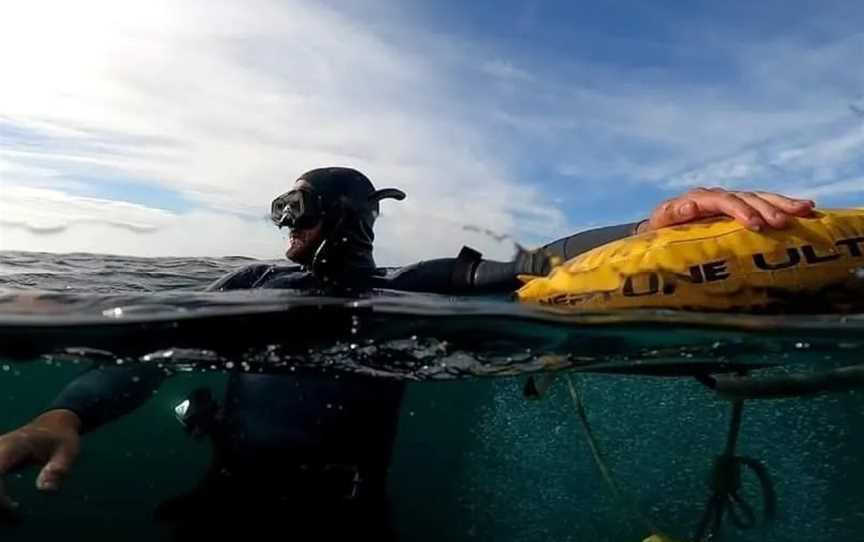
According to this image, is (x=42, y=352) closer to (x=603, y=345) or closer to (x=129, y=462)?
(x=129, y=462)

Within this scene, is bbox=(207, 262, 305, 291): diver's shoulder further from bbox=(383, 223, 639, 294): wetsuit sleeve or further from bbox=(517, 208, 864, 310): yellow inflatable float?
bbox=(517, 208, 864, 310): yellow inflatable float

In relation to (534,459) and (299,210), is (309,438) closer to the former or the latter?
(299,210)

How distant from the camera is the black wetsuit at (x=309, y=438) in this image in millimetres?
6129

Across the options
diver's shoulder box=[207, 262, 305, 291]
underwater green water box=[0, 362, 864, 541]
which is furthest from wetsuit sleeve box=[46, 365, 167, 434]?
underwater green water box=[0, 362, 864, 541]

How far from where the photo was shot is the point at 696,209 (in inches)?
201

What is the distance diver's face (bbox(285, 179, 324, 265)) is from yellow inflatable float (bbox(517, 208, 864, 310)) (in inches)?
83.2

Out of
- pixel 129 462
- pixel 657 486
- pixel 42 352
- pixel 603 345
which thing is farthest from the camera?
pixel 657 486

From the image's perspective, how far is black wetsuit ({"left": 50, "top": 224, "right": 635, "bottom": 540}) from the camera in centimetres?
613

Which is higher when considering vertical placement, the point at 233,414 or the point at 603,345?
the point at 603,345

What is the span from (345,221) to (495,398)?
5085 millimetres

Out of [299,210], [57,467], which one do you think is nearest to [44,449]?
[57,467]

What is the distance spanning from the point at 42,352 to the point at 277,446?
3.90 meters

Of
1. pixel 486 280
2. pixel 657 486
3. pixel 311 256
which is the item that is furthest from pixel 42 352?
pixel 657 486

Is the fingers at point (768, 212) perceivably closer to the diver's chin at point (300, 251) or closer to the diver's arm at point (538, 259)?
the diver's arm at point (538, 259)
